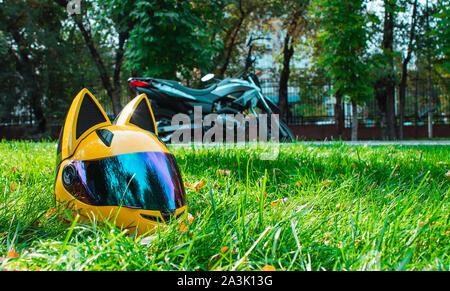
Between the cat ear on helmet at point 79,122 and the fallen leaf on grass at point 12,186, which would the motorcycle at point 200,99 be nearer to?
the fallen leaf on grass at point 12,186

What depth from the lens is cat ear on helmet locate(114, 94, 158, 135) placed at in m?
2.00

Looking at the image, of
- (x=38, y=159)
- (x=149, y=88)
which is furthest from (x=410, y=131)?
(x=38, y=159)

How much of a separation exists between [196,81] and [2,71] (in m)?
8.48

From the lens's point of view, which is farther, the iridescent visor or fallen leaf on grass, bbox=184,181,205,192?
fallen leaf on grass, bbox=184,181,205,192

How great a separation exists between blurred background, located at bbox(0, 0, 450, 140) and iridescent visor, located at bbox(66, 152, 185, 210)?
21.6 feet

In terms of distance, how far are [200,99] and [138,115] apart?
190 inches

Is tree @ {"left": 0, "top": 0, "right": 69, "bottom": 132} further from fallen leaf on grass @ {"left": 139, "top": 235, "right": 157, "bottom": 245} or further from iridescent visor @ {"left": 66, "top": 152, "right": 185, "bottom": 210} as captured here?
fallen leaf on grass @ {"left": 139, "top": 235, "right": 157, "bottom": 245}

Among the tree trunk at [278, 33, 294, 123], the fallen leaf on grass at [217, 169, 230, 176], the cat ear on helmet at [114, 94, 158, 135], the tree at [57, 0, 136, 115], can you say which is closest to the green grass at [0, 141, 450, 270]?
the fallen leaf on grass at [217, 169, 230, 176]

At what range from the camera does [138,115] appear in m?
2.05

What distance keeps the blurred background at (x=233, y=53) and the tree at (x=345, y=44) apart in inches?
1.1

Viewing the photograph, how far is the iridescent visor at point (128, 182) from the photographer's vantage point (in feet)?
5.20

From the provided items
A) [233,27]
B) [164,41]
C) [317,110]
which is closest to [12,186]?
[164,41]

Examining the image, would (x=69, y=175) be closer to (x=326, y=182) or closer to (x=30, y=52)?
(x=326, y=182)
